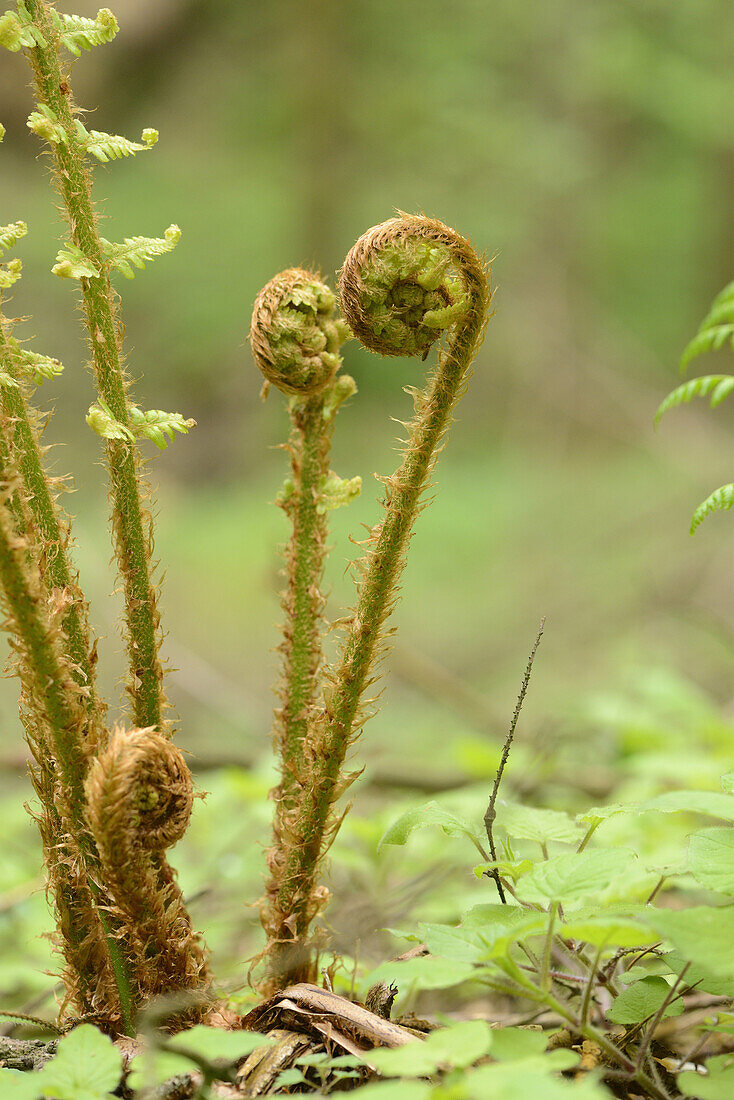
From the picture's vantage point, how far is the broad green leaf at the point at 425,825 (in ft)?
3.36

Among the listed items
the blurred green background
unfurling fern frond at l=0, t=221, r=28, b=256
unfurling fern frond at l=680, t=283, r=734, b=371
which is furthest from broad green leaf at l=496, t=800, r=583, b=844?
the blurred green background

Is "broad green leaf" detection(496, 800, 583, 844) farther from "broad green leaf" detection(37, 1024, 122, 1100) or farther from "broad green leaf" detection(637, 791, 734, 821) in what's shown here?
"broad green leaf" detection(37, 1024, 122, 1100)

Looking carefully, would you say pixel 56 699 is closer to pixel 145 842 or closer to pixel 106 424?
pixel 145 842

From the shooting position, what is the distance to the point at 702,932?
0.75 m

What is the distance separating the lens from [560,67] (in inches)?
321

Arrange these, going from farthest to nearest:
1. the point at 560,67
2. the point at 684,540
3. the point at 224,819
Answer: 1. the point at 560,67
2. the point at 684,540
3. the point at 224,819

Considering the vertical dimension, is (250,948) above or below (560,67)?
below

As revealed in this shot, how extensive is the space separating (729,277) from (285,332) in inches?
384

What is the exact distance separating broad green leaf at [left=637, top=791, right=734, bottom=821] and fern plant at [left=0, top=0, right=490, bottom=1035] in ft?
1.16

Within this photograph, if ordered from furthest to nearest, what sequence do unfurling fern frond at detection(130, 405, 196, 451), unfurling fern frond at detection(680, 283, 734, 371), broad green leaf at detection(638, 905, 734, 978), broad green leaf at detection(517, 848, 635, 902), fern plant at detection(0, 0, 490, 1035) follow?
1. unfurling fern frond at detection(680, 283, 734, 371)
2. unfurling fern frond at detection(130, 405, 196, 451)
3. fern plant at detection(0, 0, 490, 1035)
4. broad green leaf at detection(517, 848, 635, 902)
5. broad green leaf at detection(638, 905, 734, 978)

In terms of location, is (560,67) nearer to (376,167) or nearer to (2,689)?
(376,167)

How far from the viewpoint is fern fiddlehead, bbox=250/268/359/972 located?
1067mm

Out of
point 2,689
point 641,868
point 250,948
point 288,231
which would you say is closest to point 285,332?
point 641,868

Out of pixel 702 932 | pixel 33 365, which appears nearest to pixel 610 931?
pixel 702 932
